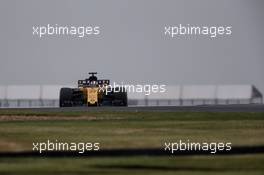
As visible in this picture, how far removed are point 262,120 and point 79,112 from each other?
40.9 feet

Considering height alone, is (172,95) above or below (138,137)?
above

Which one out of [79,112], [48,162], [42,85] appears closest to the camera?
[48,162]

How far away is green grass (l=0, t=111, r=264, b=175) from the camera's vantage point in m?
19.3

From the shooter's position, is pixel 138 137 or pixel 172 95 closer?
pixel 138 137

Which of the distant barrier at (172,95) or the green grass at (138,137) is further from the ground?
the distant barrier at (172,95)

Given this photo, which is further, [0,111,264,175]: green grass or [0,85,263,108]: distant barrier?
[0,85,263,108]: distant barrier

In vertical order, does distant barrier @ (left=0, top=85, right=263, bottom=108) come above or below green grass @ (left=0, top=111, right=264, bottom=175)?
above

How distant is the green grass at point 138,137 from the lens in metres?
19.3

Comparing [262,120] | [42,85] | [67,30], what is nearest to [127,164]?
[67,30]

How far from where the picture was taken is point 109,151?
23.0 metres

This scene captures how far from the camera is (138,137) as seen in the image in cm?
2755

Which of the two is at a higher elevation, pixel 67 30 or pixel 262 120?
pixel 67 30

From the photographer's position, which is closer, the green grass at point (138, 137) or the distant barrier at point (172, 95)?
the green grass at point (138, 137)

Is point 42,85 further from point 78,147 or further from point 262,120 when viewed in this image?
point 78,147
